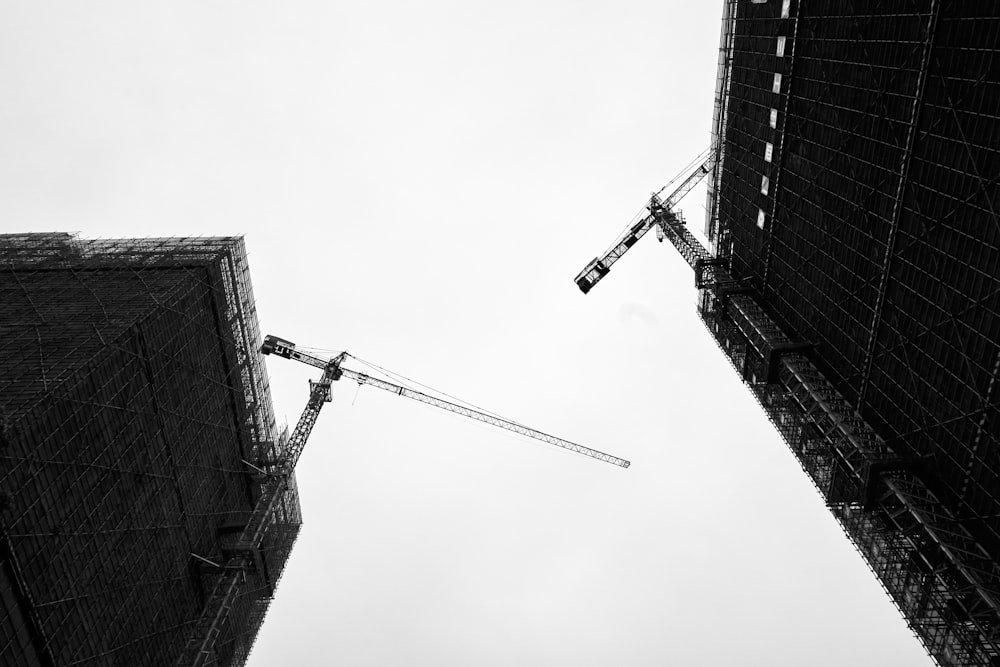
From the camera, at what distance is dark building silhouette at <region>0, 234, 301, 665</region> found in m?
48.3

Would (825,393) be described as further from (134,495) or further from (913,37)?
(134,495)

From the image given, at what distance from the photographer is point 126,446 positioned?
58469mm

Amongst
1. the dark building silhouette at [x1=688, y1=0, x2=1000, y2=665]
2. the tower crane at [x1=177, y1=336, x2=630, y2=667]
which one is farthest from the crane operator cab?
the dark building silhouette at [x1=688, y1=0, x2=1000, y2=665]

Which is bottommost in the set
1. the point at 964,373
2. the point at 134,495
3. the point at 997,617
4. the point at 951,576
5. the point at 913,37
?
the point at 997,617

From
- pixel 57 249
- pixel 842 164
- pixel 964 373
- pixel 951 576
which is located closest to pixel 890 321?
pixel 964 373

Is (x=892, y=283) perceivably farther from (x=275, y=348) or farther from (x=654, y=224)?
(x=275, y=348)

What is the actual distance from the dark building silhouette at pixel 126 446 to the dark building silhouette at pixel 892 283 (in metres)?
50.1

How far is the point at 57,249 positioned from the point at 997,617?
270ft

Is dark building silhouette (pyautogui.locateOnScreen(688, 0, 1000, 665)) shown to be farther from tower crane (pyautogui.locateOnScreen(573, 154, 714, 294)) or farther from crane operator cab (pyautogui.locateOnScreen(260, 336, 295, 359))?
crane operator cab (pyautogui.locateOnScreen(260, 336, 295, 359))

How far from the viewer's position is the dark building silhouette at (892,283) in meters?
36.0

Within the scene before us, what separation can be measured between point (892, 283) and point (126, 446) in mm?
56256

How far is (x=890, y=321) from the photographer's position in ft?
146

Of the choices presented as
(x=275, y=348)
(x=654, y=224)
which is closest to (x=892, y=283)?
(x=654, y=224)

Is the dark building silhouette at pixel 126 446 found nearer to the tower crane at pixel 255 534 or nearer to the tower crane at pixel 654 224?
the tower crane at pixel 255 534
